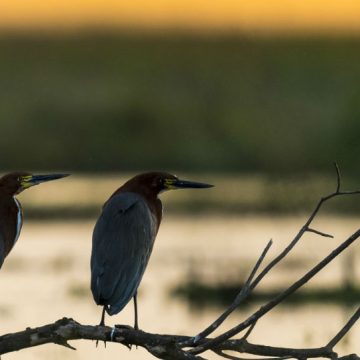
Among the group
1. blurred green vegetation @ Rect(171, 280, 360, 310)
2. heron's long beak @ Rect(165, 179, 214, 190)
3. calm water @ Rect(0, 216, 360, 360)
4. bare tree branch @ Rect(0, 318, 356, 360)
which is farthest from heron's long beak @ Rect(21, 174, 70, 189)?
blurred green vegetation @ Rect(171, 280, 360, 310)

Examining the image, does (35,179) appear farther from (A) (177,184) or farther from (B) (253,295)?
(B) (253,295)

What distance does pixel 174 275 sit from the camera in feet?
43.5

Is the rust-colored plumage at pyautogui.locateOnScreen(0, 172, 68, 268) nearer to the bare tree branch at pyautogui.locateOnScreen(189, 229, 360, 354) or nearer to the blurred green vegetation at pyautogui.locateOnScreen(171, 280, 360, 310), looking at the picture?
the bare tree branch at pyautogui.locateOnScreen(189, 229, 360, 354)

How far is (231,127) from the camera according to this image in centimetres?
2509

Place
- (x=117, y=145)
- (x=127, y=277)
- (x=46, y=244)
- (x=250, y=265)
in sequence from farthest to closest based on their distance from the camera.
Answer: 1. (x=117, y=145)
2. (x=46, y=244)
3. (x=250, y=265)
4. (x=127, y=277)

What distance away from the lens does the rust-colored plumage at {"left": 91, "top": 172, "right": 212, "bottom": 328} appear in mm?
6809

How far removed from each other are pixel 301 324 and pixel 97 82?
65.2 ft

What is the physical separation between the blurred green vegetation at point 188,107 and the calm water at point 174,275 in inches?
75.8

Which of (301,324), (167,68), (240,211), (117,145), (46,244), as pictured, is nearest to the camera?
(301,324)

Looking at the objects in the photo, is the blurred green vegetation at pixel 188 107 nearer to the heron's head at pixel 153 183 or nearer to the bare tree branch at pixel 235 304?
the heron's head at pixel 153 183

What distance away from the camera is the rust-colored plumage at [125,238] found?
6.81 meters

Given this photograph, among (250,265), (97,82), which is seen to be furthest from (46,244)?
(97,82)

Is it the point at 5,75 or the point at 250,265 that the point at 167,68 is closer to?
the point at 5,75

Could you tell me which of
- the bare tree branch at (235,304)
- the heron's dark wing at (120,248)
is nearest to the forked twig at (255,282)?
the bare tree branch at (235,304)
